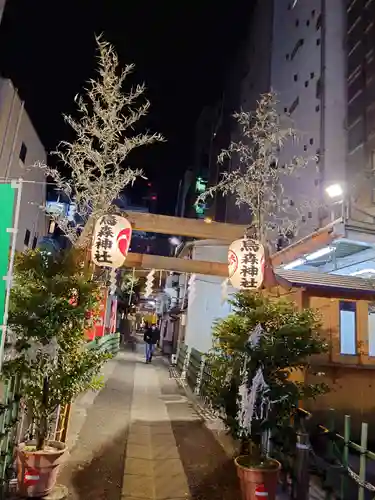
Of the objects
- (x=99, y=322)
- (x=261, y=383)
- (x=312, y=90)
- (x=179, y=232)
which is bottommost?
(x=261, y=383)

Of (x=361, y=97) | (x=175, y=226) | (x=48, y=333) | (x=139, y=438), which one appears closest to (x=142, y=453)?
(x=139, y=438)

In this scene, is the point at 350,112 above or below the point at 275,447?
above

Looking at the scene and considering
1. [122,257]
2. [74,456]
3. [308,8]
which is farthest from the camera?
[308,8]

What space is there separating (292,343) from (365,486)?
2.25 m

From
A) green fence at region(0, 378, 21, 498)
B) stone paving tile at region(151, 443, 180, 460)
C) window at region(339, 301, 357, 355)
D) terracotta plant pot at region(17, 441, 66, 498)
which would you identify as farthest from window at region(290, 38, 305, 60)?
terracotta plant pot at region(17, 441, 66, 498)

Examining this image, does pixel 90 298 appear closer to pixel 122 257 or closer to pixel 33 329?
pixel 33 329

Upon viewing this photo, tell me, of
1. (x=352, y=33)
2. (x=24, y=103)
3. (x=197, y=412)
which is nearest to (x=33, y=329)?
(x=197, y=412)

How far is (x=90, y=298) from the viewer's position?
6.56 metres

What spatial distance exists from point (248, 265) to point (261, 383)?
10.5 ft

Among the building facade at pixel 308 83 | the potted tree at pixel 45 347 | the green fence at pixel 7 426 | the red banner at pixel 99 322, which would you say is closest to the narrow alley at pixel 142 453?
the potted tree at pixel 45 347

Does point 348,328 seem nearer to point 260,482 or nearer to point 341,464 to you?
point 341,464

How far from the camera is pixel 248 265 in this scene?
29.3ft

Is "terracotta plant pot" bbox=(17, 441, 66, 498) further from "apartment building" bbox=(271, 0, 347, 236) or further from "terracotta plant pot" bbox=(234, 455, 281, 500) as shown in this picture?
"apartment building" bbox=(271, 0, 347, 236)

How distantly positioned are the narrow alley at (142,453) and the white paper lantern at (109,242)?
4230mm
